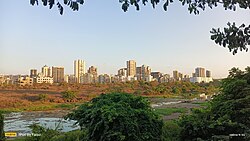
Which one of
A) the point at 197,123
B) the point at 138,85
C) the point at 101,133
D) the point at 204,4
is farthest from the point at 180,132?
the point at 138,85

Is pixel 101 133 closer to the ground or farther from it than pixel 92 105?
closer to the ground

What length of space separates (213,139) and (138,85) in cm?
4420

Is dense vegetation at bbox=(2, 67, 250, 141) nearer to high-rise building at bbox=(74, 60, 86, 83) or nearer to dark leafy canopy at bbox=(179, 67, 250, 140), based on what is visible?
dark leafy canopy at bbox=(179, 67, 250, 140)

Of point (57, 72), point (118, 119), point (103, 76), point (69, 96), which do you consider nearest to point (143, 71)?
point (103, 76)

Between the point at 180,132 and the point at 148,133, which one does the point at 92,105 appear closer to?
the point at 148,133

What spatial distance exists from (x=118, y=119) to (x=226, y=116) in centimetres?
190

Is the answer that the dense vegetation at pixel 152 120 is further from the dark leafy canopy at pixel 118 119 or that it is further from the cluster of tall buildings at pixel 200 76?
the cluster of tall buildings at pixel 200 76

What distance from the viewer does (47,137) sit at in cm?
500

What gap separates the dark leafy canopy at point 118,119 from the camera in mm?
4199

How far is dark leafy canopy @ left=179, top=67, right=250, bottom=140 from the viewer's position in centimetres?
492

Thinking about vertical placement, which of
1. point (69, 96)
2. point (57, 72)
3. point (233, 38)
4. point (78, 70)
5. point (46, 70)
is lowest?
point (69, 96)

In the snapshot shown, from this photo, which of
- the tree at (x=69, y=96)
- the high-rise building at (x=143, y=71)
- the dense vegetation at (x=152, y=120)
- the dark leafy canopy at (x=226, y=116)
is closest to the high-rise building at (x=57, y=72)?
the high-rise building at (x=143, y=71)

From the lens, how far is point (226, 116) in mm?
4980

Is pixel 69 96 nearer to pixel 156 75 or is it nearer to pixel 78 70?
pixel 78 70
